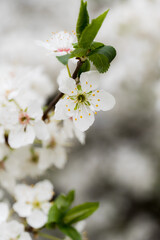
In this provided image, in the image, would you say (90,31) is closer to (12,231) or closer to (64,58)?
(64,58)

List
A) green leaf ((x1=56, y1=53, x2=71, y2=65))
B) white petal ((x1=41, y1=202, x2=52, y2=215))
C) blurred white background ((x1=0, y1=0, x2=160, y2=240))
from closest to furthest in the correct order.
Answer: green leaf ((x1=56, y1=53, x2=71, y2=65))
white petal ((x1=41, y1=202, x2=52, y2=215))
blurred white background ((x1=0, y1=0, x2=160, y2=240))

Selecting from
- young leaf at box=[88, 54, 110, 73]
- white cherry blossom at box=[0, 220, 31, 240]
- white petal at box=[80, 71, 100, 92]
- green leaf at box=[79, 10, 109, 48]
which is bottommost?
white cherry blossom at box=[0, 220, 31, 240]

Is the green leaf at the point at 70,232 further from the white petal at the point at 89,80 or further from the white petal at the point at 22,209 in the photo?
the white petal at the point at 89,80

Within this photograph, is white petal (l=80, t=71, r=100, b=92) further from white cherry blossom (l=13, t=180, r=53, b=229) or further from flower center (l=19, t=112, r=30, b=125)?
white cherry blossom (l=13, t=180, r=53, b=229)

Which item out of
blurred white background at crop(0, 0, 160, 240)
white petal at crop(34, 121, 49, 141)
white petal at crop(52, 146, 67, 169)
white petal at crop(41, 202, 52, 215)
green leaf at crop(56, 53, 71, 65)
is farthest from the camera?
blurred white background at crop(0, 0, 160, 240)

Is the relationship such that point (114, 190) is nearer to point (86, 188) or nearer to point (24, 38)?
point (86, 188)

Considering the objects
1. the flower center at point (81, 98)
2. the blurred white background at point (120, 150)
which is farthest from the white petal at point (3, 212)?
the blurred white background at point (120, 150)

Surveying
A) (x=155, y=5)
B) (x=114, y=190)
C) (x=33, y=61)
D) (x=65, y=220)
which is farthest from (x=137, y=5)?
(x=65, y=220)

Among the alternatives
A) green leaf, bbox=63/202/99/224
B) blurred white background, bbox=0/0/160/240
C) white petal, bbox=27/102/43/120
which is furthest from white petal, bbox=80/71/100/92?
blurred white background, bbox=0/0/160/240
